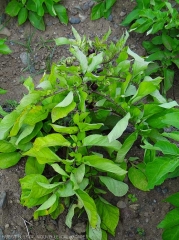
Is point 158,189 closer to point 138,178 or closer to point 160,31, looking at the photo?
point 138,178

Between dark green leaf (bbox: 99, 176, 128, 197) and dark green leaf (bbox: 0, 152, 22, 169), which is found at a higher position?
dark green leaf (bbox: 0, 152, 22, 169)

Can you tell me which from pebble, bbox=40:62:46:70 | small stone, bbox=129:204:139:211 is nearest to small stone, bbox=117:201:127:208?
small stone, bbox=129:204:139:211

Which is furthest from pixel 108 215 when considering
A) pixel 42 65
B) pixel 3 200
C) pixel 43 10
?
pixel 43 10

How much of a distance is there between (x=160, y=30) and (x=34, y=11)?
1.02 m

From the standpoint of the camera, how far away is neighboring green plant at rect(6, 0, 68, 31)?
371 cm

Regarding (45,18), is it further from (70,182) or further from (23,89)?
(70,182)

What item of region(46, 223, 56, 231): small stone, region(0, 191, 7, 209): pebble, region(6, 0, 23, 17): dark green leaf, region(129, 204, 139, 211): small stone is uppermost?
region(6, 0, 23, 17): dark green leaf

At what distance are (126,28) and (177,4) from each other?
0.45 m

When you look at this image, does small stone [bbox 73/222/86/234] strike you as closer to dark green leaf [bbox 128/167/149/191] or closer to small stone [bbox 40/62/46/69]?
dark green leaf [bbox 128/167/149/191]

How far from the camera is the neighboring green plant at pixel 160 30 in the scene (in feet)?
11.0

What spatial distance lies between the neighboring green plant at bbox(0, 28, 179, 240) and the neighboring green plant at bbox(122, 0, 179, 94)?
542 millimetres

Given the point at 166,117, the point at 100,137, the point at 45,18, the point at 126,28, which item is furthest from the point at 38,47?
the point at 166,117

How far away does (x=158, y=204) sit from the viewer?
294cm

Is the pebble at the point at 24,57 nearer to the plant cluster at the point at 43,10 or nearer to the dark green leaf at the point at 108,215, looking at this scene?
the plant cluster at the point at 43,10
